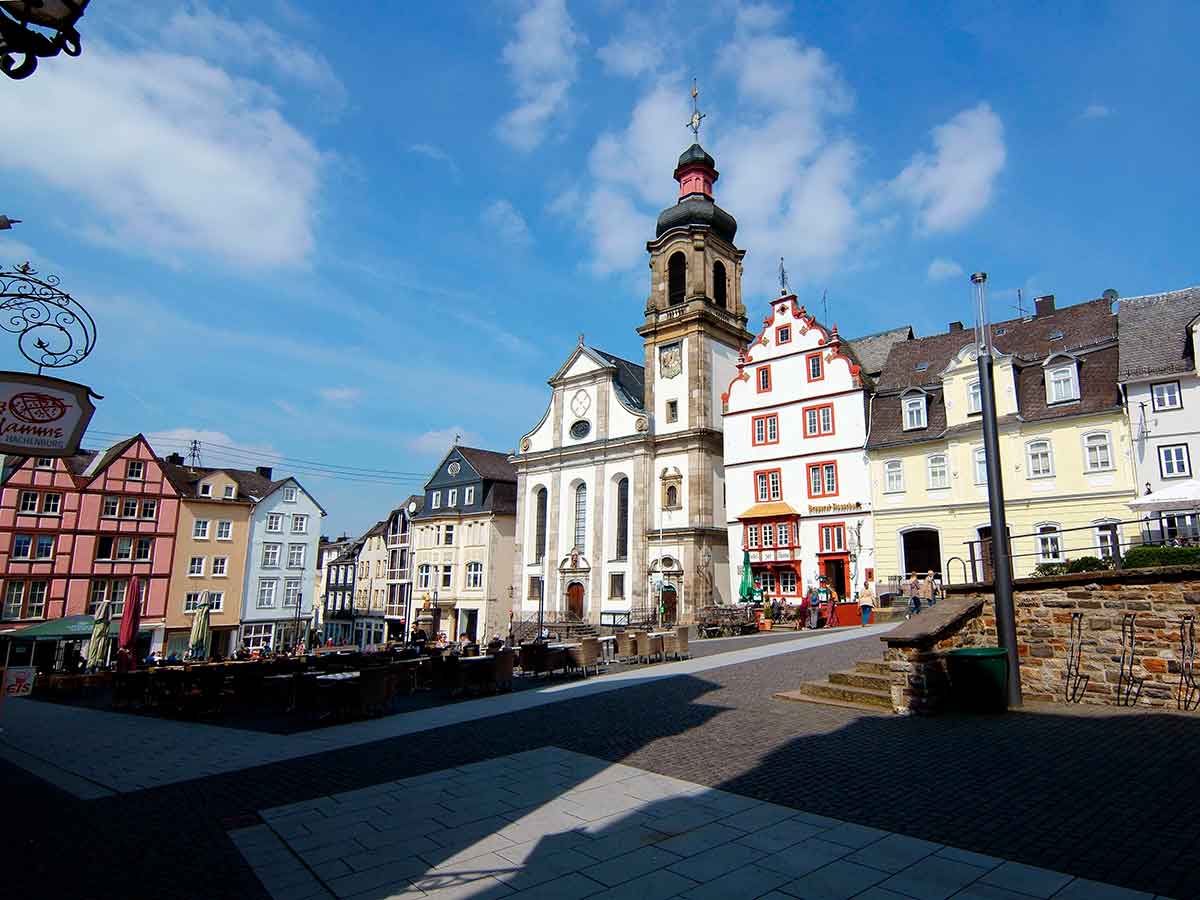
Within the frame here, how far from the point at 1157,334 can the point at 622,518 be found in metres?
25.9

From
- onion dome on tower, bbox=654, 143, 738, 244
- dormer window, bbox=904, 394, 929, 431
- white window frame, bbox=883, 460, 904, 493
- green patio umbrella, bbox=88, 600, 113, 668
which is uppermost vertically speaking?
onion dome on tower, bbox=654, 143, 738, 244

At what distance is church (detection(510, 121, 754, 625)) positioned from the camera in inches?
1497

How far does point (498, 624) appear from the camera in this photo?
49.2 metres

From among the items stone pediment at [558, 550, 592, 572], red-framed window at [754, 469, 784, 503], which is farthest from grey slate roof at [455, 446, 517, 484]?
red-framed window at [754, 469, 784, 503]

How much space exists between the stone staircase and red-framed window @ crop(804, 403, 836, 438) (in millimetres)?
21551

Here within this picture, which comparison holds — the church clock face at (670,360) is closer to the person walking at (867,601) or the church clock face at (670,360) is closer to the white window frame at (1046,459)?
the person walking at (867,601)

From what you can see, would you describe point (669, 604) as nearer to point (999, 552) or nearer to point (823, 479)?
point (823, 479)

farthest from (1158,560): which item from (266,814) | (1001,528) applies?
(266,814)

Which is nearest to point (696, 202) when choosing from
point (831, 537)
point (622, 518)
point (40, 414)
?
point (622, 518)

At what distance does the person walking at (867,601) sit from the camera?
27.4 meters

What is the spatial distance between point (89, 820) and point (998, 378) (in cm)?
3009

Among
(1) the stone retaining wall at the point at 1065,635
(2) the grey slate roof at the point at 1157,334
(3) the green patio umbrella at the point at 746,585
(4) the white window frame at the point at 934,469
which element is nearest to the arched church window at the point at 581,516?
(3) the green patio umbrella at the point at 746,585

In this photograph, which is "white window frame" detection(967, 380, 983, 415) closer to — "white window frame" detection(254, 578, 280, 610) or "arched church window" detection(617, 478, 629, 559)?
"arched church window" detection(617, 478, 629, 559)

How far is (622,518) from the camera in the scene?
41.7 m
